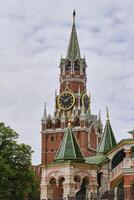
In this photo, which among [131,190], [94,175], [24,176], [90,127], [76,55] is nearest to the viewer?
[131,190]

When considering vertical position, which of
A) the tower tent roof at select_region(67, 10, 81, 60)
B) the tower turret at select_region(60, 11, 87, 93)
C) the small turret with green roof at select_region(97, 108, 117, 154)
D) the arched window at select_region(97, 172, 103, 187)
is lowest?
the arched window at select_region(97, 172, 103, 187)

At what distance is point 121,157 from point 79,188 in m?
4.73

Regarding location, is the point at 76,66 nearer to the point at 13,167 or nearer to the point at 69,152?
the point at 13,167

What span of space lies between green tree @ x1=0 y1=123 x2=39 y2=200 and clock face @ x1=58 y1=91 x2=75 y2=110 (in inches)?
1977

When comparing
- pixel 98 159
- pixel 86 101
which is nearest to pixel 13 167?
pixel 98 159

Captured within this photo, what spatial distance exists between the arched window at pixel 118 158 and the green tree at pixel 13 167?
759cm

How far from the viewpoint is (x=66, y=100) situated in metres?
A: 95.9

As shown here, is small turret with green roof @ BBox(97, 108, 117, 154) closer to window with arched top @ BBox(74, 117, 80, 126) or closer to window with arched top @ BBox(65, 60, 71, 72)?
window with arched top @ BBox(74, 117, 80, 126)

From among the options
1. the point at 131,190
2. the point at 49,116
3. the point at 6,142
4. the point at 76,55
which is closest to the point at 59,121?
the point at 49,116

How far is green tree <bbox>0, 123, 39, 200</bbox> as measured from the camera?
4172cm

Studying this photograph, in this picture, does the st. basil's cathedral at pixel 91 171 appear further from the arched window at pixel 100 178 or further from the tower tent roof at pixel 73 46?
the tower tent roof at pixel 73 46

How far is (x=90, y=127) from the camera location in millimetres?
93000

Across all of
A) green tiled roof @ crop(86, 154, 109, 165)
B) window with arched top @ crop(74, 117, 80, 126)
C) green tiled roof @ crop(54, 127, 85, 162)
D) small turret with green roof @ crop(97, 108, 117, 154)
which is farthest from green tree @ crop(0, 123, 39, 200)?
window with arched top @ crop(74, 117, 80, 126)

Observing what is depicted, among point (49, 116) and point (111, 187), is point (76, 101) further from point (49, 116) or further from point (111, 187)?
point (111, 187)
